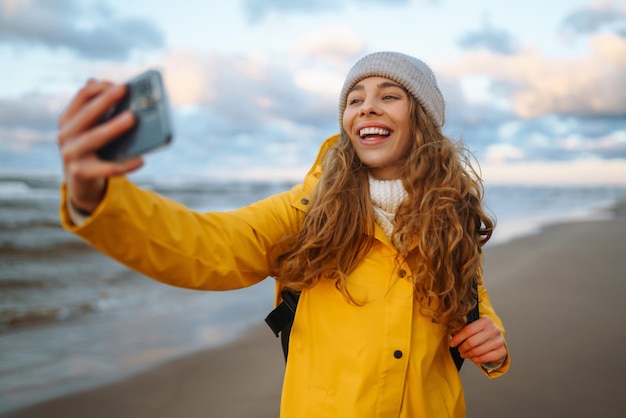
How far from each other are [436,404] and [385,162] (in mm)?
1078

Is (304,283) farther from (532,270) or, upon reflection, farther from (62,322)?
(532,270)

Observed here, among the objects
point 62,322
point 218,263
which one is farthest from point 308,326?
point 62,322

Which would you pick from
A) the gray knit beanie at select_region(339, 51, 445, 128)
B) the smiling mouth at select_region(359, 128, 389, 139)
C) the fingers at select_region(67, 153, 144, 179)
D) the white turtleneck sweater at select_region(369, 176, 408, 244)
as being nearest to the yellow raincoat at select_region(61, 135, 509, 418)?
the white turtleneck sweater at select_region(369, 176, 408, 244)

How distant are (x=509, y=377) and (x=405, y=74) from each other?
10.9 ft

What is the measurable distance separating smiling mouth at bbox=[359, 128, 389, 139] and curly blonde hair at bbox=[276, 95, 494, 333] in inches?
4.0

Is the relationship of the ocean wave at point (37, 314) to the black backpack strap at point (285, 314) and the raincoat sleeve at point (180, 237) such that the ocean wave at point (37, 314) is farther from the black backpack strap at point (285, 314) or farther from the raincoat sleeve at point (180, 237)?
the raincoat sleeve at point (180, 237)

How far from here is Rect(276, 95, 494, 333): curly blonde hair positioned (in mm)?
1735

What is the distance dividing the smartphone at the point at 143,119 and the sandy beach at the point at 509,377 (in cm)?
322

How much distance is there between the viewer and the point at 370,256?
1.79m

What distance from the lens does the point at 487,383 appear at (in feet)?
13.1

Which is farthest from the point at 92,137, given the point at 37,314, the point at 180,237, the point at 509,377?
the point at 37,314

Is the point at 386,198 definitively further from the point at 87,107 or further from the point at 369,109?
the point at 87,107

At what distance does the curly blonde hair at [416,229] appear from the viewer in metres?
1.74

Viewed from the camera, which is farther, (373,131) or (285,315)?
(373,131)
